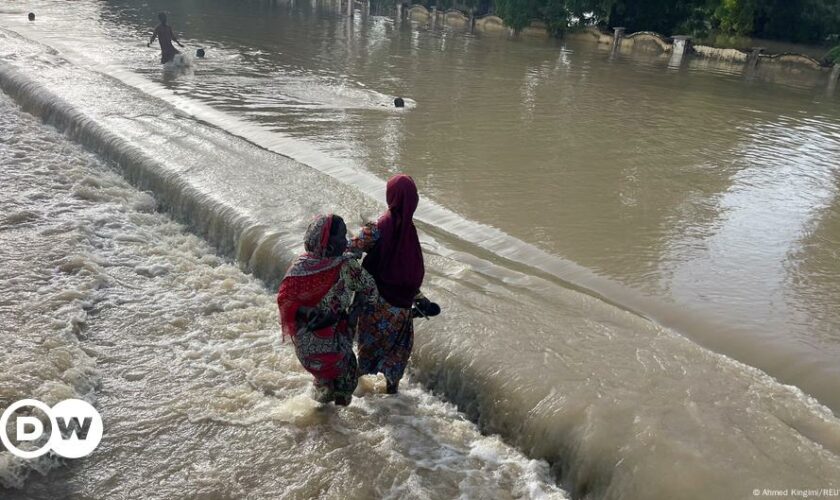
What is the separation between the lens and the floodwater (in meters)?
3.96

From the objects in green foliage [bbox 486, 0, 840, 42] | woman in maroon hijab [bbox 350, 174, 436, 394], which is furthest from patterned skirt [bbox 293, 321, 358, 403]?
green foliage [bbox 486, 0, 840, 42]

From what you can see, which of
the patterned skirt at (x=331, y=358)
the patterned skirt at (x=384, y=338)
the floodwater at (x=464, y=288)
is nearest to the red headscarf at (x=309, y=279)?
the patterned skirt at (x=331, y=358)

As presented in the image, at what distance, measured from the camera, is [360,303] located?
3.88 metres

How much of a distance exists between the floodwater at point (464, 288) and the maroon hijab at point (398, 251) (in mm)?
1022

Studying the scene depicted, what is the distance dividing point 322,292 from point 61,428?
6.89 feet

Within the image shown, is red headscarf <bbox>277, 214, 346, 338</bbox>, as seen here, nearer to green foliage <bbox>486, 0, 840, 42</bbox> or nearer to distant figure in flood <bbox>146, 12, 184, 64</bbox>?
distant figure in flood <bbox>146, 12, 184, 64</bbox>

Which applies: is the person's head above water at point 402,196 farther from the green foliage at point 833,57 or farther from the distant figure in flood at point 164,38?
the green foliage at point 833,57

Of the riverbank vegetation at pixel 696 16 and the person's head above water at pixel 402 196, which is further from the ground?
the riverbank vegetation at pixel 696 16

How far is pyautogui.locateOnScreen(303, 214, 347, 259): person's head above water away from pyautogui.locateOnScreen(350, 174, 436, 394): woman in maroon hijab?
0.17 meters

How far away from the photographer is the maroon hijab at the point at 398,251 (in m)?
3.71

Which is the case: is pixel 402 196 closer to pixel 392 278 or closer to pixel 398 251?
pixel 398 251

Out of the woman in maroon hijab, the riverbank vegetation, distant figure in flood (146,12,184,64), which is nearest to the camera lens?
the woman in maroon hijab

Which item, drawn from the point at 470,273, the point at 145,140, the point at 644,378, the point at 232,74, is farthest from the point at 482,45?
the point at 644,378

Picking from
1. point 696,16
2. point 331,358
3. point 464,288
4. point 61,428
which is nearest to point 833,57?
point 696,16
